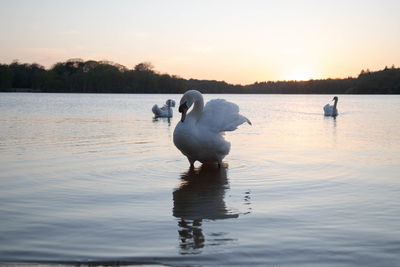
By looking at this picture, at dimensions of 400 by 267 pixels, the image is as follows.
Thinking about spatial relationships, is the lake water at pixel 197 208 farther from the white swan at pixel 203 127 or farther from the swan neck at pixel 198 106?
the swan neck at pixel 198 106

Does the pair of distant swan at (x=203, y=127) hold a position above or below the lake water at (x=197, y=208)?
above

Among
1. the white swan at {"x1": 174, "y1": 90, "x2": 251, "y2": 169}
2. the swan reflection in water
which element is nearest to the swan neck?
the white swan at {"x1": 174, "y1": 90, "x2": 251, "y2": 169}

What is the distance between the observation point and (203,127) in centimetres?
820

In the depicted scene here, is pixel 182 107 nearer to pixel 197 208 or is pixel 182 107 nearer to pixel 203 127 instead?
pixel 203 127

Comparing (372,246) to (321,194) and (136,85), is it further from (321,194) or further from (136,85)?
(136,85)

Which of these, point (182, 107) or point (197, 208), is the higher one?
point (182, 107)

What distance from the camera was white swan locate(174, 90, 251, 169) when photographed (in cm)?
790

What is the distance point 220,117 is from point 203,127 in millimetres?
562

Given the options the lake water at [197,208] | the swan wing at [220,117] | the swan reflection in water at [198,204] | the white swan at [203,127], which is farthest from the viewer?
the swan wing at [220,117]

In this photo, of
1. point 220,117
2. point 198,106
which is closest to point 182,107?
point 198,106

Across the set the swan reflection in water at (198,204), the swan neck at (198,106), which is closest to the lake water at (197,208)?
the swan reflection in water at (198,204)

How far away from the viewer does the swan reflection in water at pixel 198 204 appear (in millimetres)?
4266

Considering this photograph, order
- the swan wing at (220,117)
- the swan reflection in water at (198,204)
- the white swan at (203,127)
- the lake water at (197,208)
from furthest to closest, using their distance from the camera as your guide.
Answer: the swan wing at (220,117)
the white swan at (203,127)
the swan reflection in water at (198,204)
the lake water at (197,208)

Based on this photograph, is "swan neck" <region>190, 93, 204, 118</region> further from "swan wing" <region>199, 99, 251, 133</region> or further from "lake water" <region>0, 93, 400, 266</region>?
"lake water" <region>0, 93, 400, 266</region>
